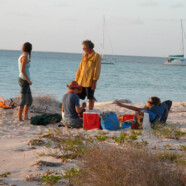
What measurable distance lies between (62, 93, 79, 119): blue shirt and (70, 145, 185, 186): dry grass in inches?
150

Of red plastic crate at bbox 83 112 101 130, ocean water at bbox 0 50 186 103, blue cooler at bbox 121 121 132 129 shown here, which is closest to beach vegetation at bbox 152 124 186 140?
blue cooler at bbox 121 121 132 129

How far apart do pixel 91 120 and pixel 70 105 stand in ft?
1.76

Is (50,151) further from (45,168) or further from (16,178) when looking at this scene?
(16,178)

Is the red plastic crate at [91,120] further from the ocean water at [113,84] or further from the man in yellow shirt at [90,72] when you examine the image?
the ocean water at [113,84]

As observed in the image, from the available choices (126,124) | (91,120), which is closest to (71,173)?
(91,120)

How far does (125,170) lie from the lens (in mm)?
3436

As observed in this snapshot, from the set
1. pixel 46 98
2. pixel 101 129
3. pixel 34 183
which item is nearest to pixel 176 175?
pixel 34 183

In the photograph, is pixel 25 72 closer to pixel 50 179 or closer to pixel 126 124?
pixel 126 124

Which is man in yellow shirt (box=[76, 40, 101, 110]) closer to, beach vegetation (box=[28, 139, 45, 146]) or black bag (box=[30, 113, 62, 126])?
black bag (box=[30, 113, 62, 126])

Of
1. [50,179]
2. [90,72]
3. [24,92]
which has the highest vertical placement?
[90,72]

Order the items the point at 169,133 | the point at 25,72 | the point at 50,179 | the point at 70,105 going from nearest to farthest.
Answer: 1. the point at 50,179
2. the point at 169,133
3. the point at 70,105
4. the point at 25,72

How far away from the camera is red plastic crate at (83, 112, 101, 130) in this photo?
295 inches

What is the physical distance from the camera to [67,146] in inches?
204

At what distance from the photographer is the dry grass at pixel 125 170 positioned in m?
3.37
